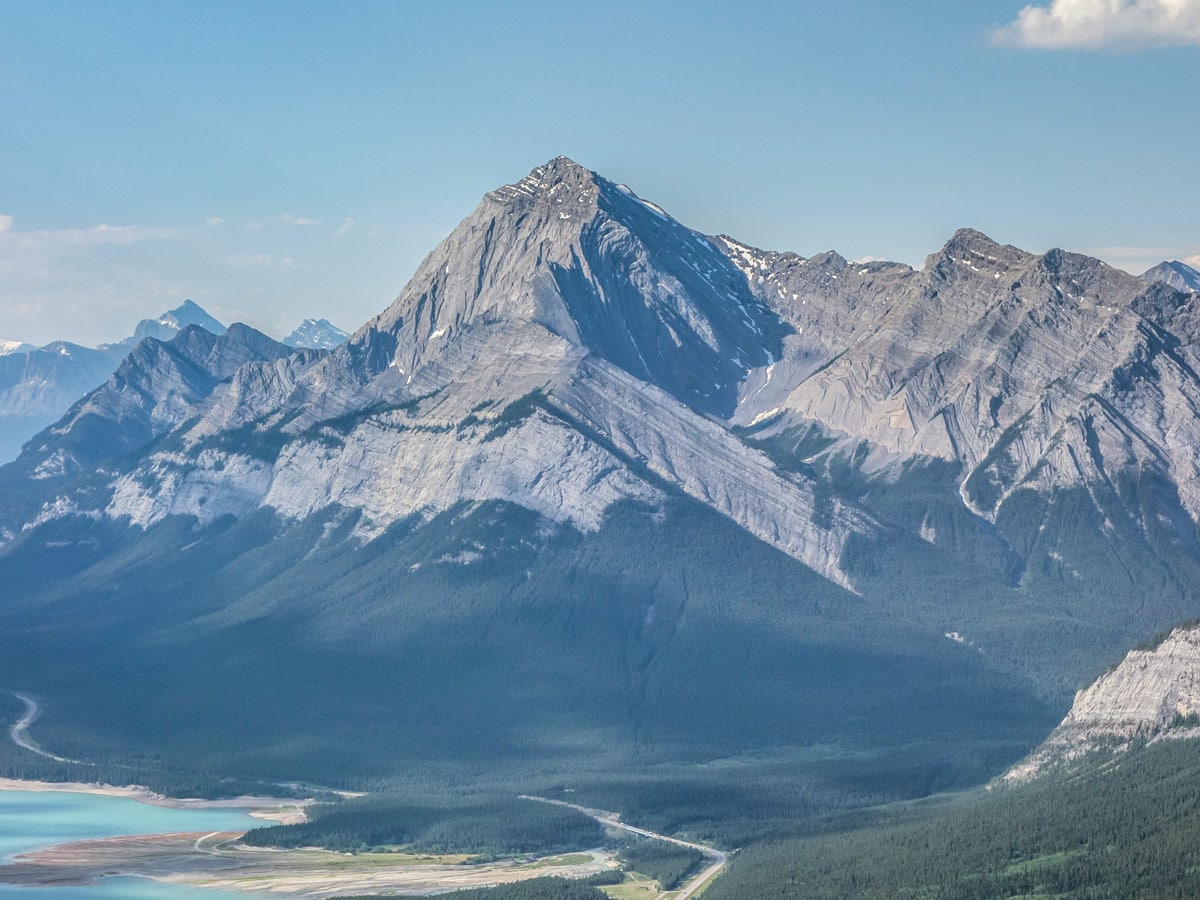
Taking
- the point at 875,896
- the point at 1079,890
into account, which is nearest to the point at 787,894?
the point at 875,896

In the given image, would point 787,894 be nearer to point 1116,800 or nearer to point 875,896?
point 875,896

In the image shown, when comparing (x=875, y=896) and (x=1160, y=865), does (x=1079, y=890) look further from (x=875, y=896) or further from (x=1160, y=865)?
(x=875, y=896)

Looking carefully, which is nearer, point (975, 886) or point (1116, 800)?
point (975, 886)

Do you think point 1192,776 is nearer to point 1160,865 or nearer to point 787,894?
point 1160,865

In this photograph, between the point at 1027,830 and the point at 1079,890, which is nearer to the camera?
the point at 1079,890

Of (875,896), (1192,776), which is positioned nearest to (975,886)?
(875,896)

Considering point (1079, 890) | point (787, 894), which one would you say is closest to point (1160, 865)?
point (1079, 890)
